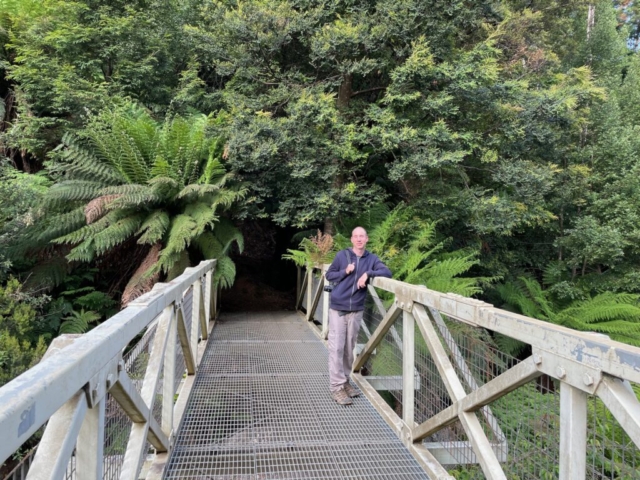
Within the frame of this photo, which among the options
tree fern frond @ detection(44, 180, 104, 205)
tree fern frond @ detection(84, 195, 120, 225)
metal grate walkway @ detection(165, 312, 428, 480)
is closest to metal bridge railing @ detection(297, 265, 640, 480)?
metal grate walkway @ detection(165, 312, 428, 480)

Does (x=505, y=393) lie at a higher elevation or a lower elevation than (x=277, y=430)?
higher

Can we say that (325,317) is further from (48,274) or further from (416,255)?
(48,274)

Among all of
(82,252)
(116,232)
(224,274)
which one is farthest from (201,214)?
(82,252)

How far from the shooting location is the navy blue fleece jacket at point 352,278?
3.34 meters

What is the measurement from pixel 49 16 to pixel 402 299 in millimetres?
8092

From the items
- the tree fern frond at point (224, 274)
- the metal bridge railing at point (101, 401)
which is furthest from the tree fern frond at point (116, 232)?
the metal bridge railing at point (101, 401)

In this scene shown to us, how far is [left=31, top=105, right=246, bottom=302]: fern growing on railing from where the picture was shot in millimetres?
5641

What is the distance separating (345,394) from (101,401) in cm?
231

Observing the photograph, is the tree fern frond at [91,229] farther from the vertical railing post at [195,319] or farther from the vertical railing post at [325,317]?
the vertical railing post at [325,317]

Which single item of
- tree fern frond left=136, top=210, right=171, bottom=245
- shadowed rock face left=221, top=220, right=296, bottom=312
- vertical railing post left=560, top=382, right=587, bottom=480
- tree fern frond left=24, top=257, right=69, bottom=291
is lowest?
shadowed rock face left=221, top=220, right=296, bottom=312

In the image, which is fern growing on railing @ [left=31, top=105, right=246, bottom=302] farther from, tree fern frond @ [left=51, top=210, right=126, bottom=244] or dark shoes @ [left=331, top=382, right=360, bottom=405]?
dark shoes @ [left=331, top=382, right=360, bottom=405]

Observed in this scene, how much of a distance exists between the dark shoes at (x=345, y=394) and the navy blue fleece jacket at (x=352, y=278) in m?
0.62

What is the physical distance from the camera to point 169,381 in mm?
2549

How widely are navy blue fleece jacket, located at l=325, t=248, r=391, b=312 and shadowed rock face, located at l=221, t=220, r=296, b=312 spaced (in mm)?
5942
